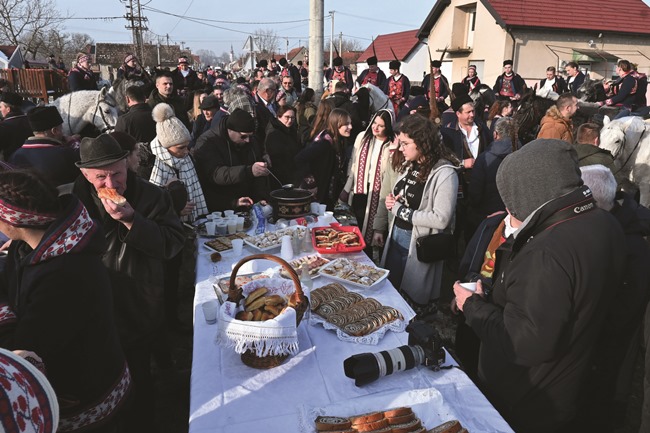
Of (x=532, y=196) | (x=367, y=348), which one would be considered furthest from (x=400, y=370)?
(x=532, y=196)

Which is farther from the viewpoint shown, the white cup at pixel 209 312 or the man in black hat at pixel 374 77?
the man in black hat at pixel 374 77

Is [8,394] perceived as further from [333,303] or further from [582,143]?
[582,143]

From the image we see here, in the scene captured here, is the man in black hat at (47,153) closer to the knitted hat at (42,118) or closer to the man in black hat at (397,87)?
the knitted hat at (42,118)

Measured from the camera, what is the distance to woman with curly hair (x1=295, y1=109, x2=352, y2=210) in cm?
532

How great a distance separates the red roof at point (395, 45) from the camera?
95.8 ft

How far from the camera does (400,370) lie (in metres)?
2.08

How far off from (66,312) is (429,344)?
1602 mm

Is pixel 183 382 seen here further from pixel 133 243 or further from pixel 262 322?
pixel 262 322

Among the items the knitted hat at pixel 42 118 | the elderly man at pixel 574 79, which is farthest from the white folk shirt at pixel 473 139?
the elderly man at pixel 574 79

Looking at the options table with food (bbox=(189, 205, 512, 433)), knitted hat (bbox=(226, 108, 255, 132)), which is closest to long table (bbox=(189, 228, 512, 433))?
table with food (bbox=(189, 205, 512, 433))

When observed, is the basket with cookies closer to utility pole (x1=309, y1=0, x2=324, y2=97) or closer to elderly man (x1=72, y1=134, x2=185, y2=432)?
elderly man (x1=72, y1=134, x2=185, y2=432)

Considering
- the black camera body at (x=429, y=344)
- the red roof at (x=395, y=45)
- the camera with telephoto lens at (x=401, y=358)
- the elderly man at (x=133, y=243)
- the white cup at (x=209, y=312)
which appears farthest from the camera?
the red roof at (x=395, y=45)

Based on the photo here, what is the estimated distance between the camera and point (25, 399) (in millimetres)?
999

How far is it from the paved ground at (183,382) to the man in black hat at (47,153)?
1.75 metres
